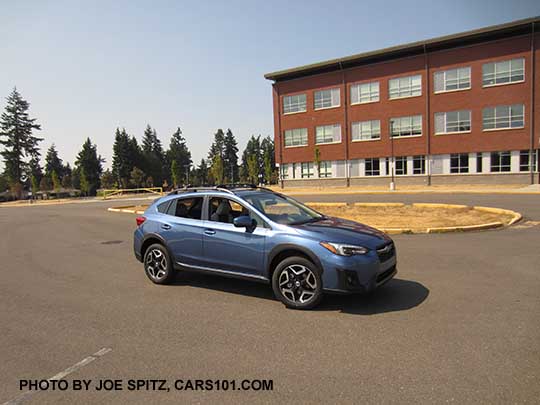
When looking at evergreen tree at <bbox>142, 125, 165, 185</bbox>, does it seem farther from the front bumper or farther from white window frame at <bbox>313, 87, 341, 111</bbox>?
the front bumper

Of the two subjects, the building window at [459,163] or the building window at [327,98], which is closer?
the building window at [459,163]

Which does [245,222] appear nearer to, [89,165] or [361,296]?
[361,296]

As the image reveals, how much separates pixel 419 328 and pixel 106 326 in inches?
150

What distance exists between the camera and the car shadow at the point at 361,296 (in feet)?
16.8

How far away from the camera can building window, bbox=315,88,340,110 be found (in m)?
43.3

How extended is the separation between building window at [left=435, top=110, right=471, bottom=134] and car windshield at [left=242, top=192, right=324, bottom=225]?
36.1 m

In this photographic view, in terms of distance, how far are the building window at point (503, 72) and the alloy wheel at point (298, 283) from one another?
38.2m

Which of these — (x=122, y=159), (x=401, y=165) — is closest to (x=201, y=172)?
(x=122, y=159)

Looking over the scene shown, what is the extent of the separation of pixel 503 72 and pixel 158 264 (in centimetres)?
3895

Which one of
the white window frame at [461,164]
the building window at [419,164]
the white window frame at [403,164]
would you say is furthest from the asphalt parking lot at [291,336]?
the white window frame at [403,164]

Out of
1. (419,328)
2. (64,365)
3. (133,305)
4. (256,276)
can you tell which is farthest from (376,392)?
(133,305)

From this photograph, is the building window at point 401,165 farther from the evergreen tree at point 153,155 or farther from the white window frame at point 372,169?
the evergreen tree at point 153,155

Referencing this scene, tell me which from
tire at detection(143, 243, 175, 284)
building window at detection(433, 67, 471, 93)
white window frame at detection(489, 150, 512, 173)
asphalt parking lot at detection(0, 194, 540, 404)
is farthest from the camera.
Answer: building window at detection(433, 67, 471, 93)

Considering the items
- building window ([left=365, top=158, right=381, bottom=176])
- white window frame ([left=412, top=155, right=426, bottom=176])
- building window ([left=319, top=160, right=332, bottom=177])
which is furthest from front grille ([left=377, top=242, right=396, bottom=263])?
building window ([left=319, top=160, right=332, bottom=177])
